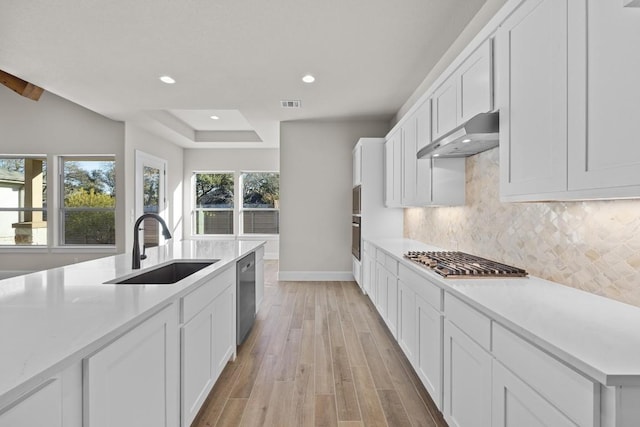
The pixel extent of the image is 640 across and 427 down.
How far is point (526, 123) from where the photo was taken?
1493 mm

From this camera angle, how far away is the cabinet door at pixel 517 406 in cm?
96

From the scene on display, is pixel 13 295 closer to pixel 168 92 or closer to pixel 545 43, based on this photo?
pixel 545 43

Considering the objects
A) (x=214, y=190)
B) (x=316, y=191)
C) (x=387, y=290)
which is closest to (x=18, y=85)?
(x=214, y=190)

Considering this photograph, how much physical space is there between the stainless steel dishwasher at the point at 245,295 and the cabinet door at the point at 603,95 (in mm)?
2336

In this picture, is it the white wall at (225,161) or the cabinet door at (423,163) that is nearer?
the cabinet door at (423,163)

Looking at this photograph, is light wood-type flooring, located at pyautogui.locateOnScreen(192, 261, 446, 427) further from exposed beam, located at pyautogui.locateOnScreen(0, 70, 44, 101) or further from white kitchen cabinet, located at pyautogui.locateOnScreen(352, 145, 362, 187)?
exposed beam, located at pyautogui.locateOnScreen(0, 70, 44, 101)

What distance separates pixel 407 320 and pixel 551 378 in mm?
1563

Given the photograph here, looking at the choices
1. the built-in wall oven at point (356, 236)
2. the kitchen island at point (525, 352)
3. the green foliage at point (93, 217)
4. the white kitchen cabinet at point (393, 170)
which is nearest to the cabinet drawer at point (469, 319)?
the kitchen island at point (525, 352)

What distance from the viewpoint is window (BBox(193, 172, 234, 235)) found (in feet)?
26.7

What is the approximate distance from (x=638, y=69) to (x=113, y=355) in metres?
1.85

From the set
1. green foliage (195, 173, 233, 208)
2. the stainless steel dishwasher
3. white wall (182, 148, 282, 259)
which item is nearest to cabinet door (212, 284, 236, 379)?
the stainless steel dishwasher

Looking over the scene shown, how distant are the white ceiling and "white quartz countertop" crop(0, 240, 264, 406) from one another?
2.11m

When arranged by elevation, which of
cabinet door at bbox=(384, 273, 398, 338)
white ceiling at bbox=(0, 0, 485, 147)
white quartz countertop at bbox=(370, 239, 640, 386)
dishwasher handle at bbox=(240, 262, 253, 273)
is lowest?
cabinet door at bbox=(384, 273, 398, 338)

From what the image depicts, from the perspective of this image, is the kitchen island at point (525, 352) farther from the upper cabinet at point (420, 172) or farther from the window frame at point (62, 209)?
the window frame at point (62, 209)
